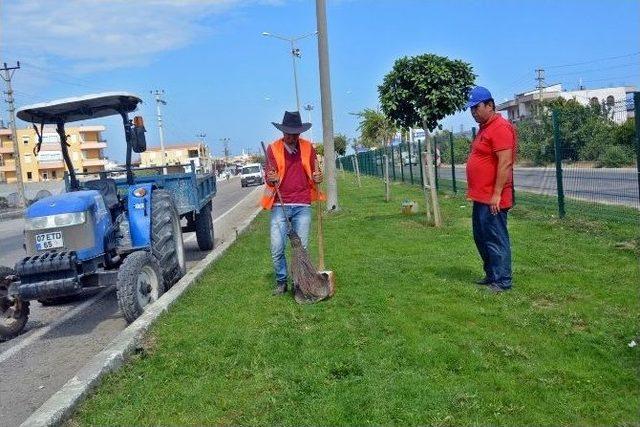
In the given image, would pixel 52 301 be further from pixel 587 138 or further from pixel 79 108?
pixel 587 138

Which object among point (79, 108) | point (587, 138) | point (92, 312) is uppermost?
point (79, 108)

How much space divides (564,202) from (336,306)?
21.5 feet

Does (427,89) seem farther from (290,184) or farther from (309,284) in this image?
(309,284)

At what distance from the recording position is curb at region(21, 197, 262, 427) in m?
4.14

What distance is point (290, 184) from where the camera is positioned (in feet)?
22.7

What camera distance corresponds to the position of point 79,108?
8.16 metres

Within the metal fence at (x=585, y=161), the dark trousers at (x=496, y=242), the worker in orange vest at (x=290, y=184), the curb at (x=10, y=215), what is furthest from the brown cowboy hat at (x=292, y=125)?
the curb at (x=10, y=215)

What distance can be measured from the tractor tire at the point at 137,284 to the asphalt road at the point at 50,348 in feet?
1.37

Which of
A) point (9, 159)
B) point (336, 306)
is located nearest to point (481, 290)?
point (336, 306)

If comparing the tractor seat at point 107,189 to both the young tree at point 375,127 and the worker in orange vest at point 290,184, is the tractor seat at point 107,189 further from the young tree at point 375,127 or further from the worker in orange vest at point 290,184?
the young tree at point 375,127

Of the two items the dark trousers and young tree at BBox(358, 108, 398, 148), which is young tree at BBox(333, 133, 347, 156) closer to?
young tree at BBox(358, 108, 398, 148)

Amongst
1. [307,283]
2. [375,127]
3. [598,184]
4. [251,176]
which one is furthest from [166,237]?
[251,176]

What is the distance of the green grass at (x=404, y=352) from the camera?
3832 mm

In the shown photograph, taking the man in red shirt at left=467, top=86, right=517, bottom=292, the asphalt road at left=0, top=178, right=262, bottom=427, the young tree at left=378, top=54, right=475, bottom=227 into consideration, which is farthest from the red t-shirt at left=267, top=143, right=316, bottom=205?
the young tree at left=378, top=54, right=475, bottom=227
